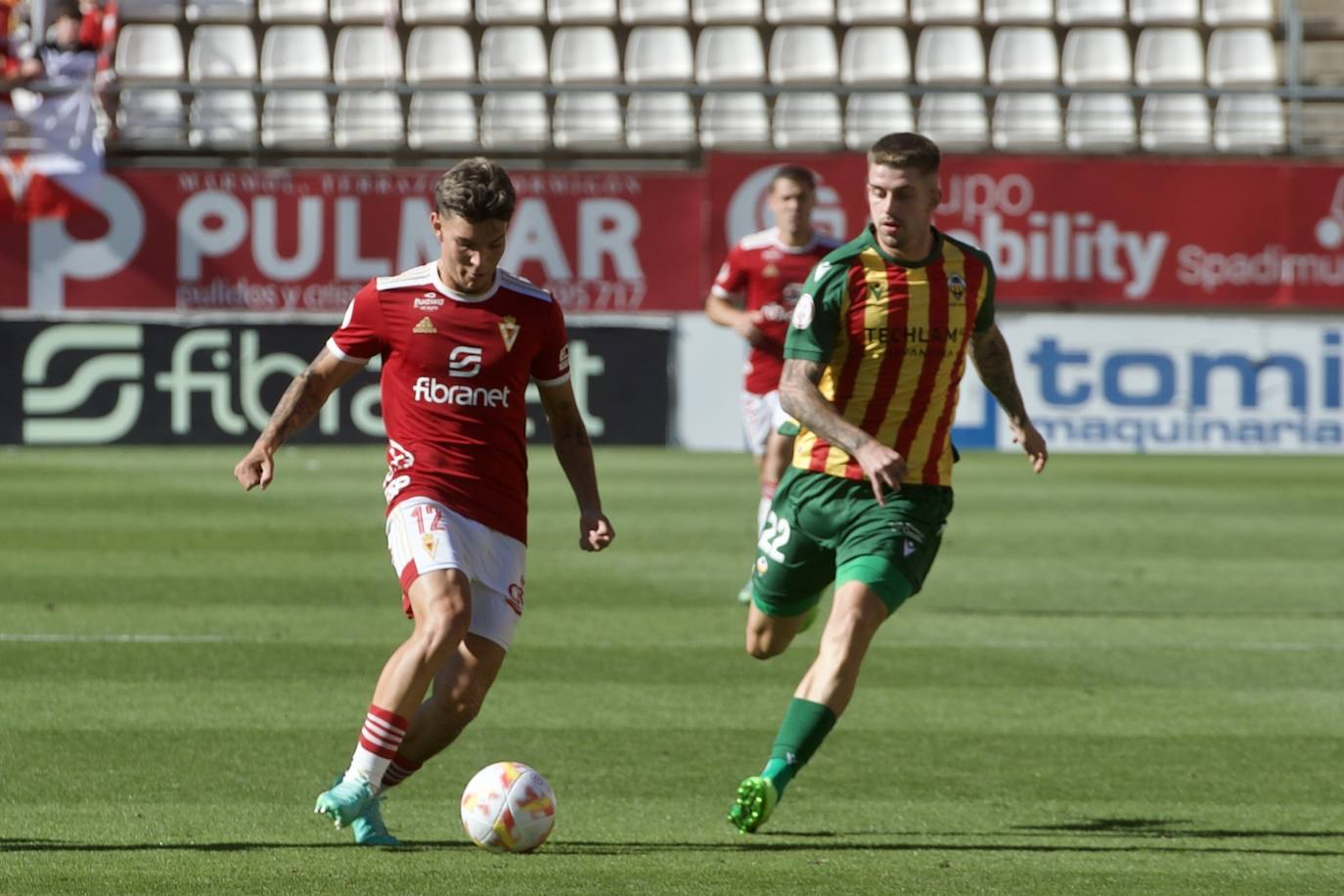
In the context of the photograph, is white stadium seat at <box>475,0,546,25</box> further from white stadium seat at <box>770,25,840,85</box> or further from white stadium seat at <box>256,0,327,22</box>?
white stadium seat at <box>770,25,840,85</box>

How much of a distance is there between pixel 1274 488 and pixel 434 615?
1338 cm

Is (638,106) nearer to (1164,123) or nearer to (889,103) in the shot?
(889,103)

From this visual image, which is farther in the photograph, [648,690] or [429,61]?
[429,61]

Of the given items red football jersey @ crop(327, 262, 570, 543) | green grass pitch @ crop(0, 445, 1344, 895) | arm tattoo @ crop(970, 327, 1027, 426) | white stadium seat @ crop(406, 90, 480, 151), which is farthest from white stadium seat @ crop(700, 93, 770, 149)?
red football jersey @ crop(327, 262, 570, 543)

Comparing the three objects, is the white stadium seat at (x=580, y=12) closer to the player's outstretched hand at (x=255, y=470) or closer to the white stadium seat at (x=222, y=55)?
the white stadium seat at (x=222, y=55)

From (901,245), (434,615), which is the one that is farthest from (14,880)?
(901,245)

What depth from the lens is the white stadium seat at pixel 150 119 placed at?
72.4 feet

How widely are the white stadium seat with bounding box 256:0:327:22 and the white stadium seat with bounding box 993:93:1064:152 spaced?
26.7ft

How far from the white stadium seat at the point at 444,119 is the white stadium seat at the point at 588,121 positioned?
98 cm

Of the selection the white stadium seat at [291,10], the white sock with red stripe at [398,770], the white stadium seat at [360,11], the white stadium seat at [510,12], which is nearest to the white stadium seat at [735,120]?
the white stadium seat at [510,12]

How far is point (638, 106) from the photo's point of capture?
2402cm

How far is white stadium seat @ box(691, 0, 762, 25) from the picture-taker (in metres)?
25.1

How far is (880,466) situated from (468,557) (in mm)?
1315

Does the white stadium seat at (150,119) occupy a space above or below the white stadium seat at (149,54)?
below
